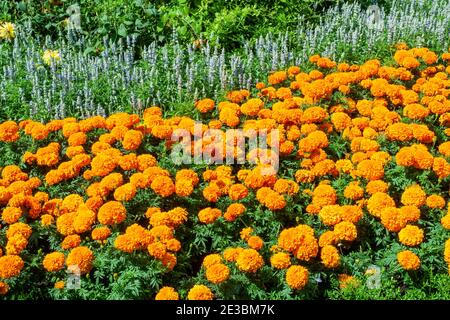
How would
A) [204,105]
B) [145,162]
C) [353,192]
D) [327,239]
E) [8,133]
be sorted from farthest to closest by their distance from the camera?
[204,105], [8,133], [145,162], [353,192], [327,239]

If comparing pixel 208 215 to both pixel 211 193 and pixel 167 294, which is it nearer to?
pixel 211 193

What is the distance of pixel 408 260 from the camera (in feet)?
12.7

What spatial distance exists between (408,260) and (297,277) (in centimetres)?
69

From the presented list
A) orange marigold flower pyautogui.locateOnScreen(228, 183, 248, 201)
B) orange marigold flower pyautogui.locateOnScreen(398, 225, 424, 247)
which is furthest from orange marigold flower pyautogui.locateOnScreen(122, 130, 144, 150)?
orange marigold flower pyautogui.locateOnScreen(398, 225, 424, 247)

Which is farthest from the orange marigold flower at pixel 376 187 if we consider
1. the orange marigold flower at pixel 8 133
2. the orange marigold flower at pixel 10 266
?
the orange marigold flower at pixel 8 133

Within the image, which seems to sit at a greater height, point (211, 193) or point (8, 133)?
point (8, 133)

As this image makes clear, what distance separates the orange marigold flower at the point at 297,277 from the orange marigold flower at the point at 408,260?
23.2 inches

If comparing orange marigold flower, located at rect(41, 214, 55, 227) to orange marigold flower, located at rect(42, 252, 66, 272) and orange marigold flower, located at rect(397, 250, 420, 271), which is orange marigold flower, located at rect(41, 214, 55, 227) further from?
orange marigold flower, located at rect(397, 250, 420, 271)

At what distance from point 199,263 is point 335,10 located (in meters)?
4.17

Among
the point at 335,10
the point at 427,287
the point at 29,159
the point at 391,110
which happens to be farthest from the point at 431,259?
the point at 335,10

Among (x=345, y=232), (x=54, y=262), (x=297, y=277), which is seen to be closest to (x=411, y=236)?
(x=345, y=232)

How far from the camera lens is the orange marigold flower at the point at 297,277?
12.2 feet

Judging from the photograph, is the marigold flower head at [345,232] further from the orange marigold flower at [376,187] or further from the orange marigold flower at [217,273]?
the orange marigold flower at [217,273]

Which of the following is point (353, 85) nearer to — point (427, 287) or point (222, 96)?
point (222, 96)
